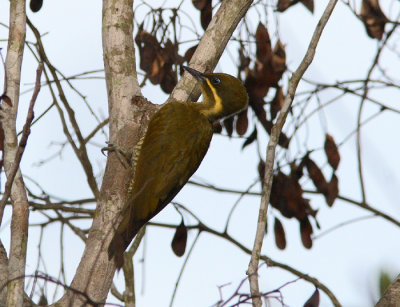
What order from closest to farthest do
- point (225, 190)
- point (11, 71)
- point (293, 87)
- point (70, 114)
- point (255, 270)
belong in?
point (255, 270) → point (11, 71) → point (293, 87) → point (70, 114) → point (225, 190)

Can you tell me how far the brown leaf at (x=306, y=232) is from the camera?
541 centimetres

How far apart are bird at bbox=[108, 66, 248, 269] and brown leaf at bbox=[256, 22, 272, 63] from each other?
0.49m

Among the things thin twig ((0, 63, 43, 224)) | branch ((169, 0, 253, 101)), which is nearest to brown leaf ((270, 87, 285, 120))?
branch ((169, 0, 253, 101))

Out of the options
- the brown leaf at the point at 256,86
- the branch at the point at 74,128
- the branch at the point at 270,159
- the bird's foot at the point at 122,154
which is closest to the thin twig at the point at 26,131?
the branch at the point at 270,159

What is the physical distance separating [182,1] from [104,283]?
2.41 metres

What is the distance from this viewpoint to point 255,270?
310cm

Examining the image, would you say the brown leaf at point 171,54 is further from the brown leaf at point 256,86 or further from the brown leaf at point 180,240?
the brown leaf at point 180,240

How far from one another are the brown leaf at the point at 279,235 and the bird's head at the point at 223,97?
101 cm

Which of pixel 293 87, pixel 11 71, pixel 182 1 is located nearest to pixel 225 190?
pixel 182 1

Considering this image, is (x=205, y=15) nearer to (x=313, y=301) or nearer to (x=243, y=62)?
(x=243, y=62)

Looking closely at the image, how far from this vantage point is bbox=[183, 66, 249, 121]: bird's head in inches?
190

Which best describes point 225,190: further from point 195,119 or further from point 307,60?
point 307,60

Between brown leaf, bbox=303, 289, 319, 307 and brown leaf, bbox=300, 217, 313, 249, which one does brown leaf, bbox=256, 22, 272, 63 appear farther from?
brown leaf, bbox=303, 289, 319, 307

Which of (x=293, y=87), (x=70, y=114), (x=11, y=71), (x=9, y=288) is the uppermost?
(x=70, y=114)
